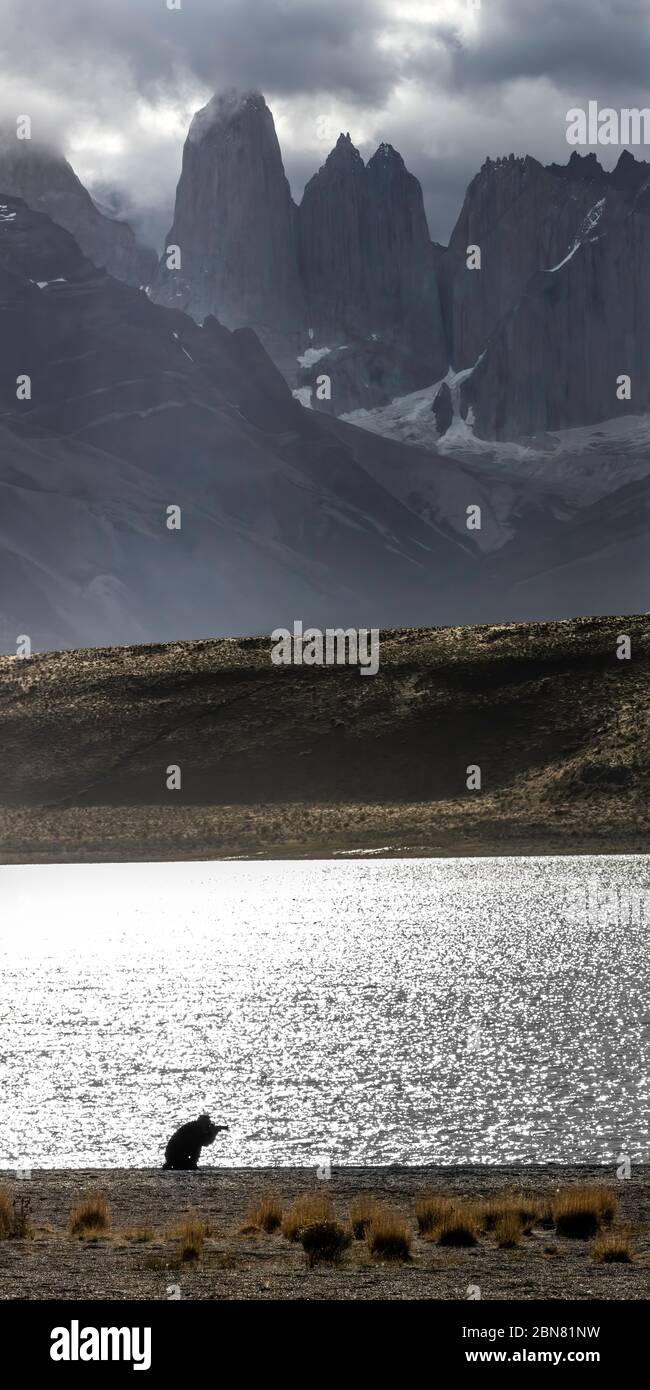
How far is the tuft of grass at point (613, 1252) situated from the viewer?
54.4 feet

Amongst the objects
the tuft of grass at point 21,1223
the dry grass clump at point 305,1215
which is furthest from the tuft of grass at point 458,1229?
the tuft of grass at point 21,1223

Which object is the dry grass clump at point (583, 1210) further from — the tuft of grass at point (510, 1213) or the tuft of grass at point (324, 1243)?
the tuft of grass at point (324, 1243)

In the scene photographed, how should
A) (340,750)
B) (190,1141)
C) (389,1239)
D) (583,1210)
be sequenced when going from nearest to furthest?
1. (389,1239)
2. (583,1210)
3. (190,1141)
4. (340,750)

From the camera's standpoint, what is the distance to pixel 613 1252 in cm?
1677

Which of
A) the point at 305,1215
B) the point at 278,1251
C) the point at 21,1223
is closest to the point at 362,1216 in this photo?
the point at 305,1215

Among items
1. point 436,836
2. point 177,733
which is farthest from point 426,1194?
point 177,733

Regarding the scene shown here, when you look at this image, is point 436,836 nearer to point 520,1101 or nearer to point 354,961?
point 354,961

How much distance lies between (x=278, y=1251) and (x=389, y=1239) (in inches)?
51.9

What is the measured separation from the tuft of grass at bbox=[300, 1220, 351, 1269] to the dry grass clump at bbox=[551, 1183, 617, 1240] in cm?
271

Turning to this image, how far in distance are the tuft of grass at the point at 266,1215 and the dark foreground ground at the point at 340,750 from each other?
3848 inches

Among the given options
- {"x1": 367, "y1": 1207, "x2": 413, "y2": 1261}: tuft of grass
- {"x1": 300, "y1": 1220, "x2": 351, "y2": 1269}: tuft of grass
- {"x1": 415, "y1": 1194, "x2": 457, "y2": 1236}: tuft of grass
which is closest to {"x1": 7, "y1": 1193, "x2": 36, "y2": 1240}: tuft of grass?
{"x1": 300, "y1": 1220, "x2": 351, "y2": 1269}: tuft of grass

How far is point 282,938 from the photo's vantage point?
69.5 meters

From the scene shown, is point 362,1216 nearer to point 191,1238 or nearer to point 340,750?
point 191,1238

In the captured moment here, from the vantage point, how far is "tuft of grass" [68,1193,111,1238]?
62.5 ft
